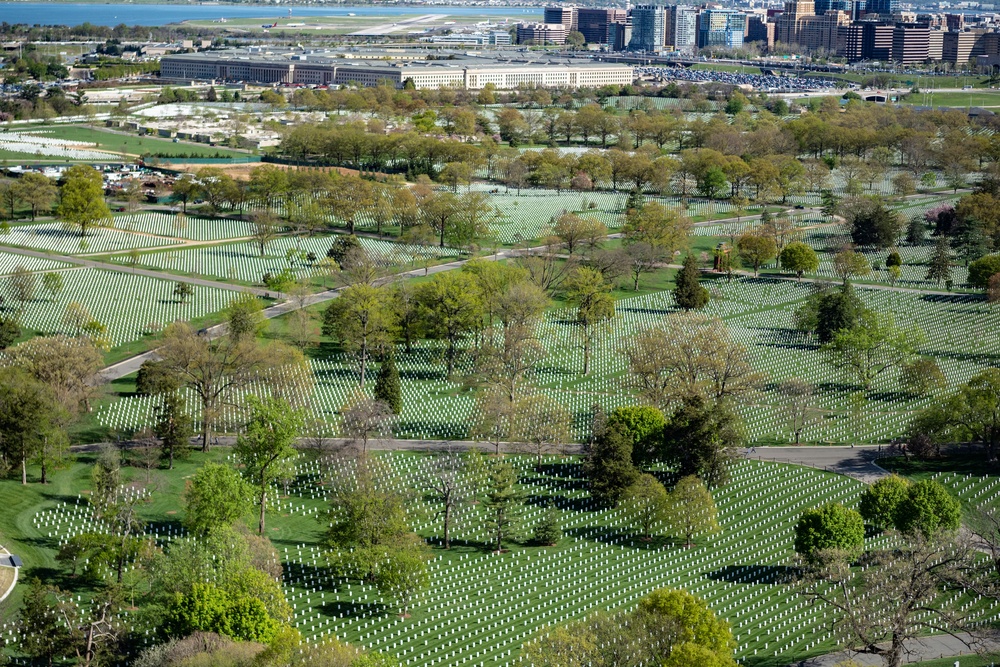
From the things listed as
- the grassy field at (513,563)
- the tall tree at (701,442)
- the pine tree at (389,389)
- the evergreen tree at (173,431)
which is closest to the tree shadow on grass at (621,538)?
the grassy field at (513,563)

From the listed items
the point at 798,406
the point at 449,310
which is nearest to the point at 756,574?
the point at 798,406

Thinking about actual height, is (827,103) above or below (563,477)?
above

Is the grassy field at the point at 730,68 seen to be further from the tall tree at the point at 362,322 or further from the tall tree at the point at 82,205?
the tall tree at the point at 362,322

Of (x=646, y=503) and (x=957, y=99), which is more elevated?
(x=957, y=99)

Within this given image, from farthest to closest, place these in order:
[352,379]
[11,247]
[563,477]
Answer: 1. [11,247]
2. [352,379]
3. [563,477]

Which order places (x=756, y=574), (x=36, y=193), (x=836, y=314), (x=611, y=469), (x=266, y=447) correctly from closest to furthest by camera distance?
1. (x=756, y=574)
2. (x=266, y=447)
3. (x=611, y=469)
4. (x=836, y=314)
5. (x=36, y=193)

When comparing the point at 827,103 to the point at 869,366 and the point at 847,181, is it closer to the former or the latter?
the point at 847,181

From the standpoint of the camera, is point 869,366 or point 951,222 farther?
point 951,222

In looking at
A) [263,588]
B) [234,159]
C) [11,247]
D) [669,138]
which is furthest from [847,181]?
Result: [263,588]

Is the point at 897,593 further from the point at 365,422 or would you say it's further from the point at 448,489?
the point at 365,422
